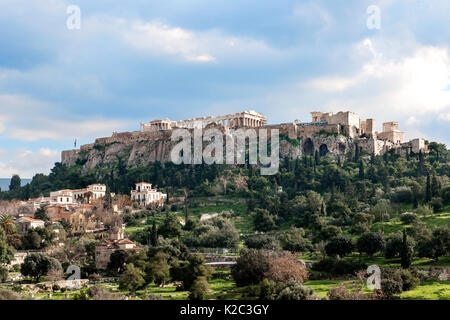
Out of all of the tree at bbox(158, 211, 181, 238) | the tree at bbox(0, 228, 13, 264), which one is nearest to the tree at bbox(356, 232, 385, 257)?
the tree at bbox(158, 211, 181, 238)

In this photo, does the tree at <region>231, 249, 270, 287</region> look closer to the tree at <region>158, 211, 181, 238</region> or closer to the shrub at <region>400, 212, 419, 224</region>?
the tree at <region>158, 211, 181, 238</region>

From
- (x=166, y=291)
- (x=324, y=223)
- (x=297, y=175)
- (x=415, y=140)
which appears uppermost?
(x=415, y=140)

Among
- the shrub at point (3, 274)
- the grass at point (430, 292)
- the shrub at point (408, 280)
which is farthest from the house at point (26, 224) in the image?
the grass at point (430, 292)

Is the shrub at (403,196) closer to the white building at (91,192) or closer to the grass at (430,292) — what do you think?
the grass at (430,292)

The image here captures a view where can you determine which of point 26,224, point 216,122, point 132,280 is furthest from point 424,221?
point 216,122
